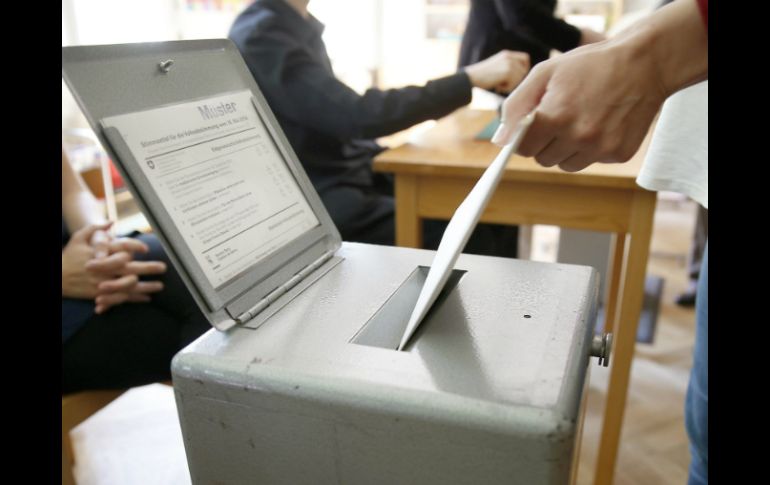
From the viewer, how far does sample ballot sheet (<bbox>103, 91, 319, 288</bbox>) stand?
0.46m

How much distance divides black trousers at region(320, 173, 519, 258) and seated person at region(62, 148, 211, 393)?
45cm

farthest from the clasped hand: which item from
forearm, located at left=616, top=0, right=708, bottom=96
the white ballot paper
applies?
forearm, located at left=616, top=0, right=708, bottom=96

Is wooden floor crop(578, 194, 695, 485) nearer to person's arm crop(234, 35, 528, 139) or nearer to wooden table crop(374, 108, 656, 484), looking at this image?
wooden table crop(374, 108, 656, 484)

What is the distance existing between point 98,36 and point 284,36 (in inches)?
66.8

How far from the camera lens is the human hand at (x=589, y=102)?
530mm

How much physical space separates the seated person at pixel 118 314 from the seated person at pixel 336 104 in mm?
455

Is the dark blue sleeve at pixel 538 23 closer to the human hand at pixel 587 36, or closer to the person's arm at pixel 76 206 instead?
the human hand at pixel 587 36

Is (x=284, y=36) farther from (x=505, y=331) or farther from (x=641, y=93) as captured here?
(x=505, y=331)

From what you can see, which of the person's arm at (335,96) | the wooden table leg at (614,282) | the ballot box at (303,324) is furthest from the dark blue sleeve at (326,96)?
the ballot box at (303,324)

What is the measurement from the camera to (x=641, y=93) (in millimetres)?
542

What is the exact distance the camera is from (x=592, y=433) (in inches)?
57.3

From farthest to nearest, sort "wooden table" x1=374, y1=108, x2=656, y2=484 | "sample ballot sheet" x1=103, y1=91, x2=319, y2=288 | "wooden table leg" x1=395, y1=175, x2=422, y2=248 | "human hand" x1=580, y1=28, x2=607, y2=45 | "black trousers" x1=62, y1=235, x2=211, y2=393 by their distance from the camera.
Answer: "human hand" x1=580, y1=28, x2=607, y2=45, "wooden table leg" x1=395, y1=175, x2=422, y2=248, "wooden table" x1=374, y1=108, x2=656, y2=484, "black trousers" x1=62, y1=235, x2=211, y2=393, "sample ballot sheet" x1=103, y1=91, x2=319, y2=288

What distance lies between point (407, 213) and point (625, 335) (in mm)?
501

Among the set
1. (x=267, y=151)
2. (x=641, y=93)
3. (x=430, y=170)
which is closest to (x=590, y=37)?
(x=430, y=170)
